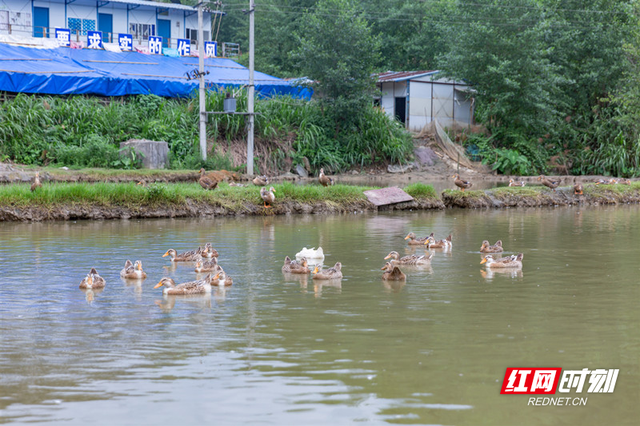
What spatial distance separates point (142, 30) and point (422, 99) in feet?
72.5

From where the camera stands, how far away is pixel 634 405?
590 cm

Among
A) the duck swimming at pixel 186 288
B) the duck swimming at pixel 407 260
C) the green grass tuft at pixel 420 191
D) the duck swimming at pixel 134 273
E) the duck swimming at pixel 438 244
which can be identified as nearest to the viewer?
the duck swimming at pixel 186 288

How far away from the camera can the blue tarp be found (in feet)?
109

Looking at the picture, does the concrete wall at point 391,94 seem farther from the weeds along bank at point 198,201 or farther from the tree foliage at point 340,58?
the weeds along bank at point 198,201

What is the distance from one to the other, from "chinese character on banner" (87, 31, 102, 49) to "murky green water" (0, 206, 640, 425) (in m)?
33.8

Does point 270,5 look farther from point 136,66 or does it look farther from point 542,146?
point 542,146

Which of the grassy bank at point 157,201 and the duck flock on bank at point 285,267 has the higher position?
the grassy bank at point 157,201

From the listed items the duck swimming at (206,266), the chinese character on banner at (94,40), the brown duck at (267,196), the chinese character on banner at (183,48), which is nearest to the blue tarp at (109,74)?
the chinese character on banner at (94,40)

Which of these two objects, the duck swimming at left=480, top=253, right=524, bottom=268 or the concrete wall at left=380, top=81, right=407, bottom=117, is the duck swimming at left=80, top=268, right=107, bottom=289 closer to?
the duck swimming at left=480, top=253, right=524, bottom=268

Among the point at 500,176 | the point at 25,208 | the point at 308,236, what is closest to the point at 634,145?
the point at 500,176

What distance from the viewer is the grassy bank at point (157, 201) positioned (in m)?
18.2

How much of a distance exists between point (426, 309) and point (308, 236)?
23.9 feet

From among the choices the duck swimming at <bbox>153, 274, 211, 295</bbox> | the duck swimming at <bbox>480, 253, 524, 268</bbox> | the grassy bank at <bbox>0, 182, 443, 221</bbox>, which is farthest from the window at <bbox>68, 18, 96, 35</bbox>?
the duck swimming at <bbox>153, 274, 211, 295</bbox>

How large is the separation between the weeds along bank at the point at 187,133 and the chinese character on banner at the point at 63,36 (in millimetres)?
11829
